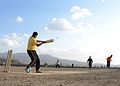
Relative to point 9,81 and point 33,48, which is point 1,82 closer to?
point 9,81

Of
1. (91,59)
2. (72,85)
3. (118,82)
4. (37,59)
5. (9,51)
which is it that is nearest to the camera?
(72,85)

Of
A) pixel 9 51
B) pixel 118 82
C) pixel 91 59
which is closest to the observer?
pixel 118 82

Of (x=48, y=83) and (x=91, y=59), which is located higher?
(x=91, y=59)

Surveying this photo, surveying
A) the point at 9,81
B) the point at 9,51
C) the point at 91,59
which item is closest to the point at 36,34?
the point at 9,51

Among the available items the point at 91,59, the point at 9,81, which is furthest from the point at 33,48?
the point at 91,59

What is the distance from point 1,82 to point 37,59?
5.71 meters

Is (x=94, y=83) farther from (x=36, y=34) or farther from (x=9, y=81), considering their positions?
(x=36, y=34)

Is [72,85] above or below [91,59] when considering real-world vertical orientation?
below

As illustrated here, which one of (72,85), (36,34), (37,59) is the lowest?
(72,85)

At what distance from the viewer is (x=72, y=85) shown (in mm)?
15523

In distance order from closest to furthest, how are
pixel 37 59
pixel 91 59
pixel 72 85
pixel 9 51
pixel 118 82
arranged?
pixel 72 85 < pixel 118 82 < pixel 37 59 < pixel 9 51 < pixel 91 59

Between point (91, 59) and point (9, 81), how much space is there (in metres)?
31.2

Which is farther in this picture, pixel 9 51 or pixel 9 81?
pixel 9 51

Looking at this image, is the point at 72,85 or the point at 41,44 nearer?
the point at 72,85
